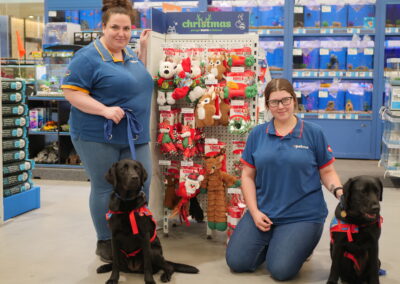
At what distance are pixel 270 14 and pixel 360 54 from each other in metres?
1.46

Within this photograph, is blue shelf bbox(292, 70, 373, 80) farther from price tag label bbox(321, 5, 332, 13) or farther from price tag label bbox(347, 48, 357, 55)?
price tag label bbox(321, 5, 332, 13)

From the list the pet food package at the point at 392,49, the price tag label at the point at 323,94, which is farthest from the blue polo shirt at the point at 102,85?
the pet food package at the point at 392,49

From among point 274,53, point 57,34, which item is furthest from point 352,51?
point 57,34

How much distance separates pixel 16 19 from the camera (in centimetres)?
1096

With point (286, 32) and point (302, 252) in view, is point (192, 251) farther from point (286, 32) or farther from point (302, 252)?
point (286, 32)

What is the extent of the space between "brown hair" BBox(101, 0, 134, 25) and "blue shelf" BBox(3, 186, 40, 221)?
2065mm

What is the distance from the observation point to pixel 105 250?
320 cm

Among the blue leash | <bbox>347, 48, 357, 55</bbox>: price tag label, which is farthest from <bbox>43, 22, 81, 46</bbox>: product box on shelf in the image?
<bbox>347, 48, 357, 55</bbox>: price tag label

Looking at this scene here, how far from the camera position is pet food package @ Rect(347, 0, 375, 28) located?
23.9 feet

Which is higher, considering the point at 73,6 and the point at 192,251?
the point at 73,6

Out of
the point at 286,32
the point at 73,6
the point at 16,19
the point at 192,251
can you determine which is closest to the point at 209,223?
the point at 192,251

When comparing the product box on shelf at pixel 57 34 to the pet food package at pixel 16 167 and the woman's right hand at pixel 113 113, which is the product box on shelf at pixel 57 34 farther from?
the woman's right hand at pixel 113 113

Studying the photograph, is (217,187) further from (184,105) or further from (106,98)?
(106,98)

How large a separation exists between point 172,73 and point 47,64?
326 cm
